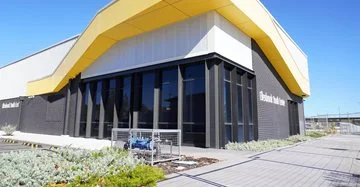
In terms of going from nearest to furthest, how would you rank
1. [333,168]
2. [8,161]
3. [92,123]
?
1. [8,161]
2. [333,168]
3. [92,123]

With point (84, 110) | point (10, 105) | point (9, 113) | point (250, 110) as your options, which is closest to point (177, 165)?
point (250, 110)

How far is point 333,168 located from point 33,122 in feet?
91.4

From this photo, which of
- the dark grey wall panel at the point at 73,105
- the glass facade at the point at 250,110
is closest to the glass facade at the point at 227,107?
the glass facade at the point at 250,110

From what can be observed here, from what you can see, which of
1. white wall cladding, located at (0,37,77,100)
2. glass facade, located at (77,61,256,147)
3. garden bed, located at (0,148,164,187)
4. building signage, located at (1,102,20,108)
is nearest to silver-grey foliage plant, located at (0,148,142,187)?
garden bed, located at (0,148,164,187)

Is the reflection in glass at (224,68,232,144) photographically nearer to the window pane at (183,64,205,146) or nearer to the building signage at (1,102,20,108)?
the window pane at (183,64,205,146)

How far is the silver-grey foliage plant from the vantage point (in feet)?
14.1

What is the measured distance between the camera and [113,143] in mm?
9414

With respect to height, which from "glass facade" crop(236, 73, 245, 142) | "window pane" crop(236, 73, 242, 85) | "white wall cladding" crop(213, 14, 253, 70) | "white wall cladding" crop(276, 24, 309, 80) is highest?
"white wall cladding" crop(276, 24, 309, 80)

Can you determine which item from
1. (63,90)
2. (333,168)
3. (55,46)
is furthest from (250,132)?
(55,46)

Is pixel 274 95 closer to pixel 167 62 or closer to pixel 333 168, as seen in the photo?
pixel 167 62

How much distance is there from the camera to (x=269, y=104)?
1900 centimetres

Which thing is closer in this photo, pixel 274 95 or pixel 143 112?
pixel 143 112

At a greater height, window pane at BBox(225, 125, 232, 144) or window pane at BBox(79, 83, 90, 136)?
window pane at BBox(79, 83, 90, 136)

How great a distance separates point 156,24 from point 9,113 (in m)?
27.2
